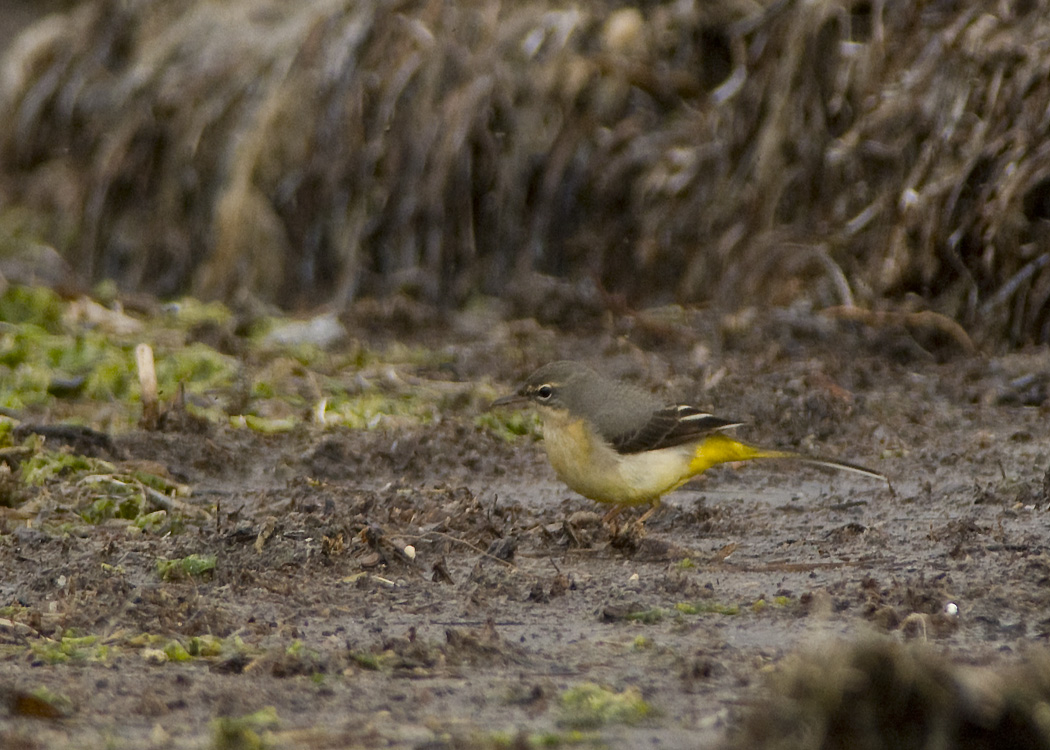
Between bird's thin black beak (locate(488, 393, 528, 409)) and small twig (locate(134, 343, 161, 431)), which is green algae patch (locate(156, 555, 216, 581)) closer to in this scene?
bird's thin black beak (locate(488, 393, 528, 409))

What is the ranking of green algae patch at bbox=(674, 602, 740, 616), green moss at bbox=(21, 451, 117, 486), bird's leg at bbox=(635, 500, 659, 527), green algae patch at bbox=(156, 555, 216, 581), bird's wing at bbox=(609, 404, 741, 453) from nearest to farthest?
green algae patch at bbox=(674, 602, 740, 616) → green algae patch at bbox=(156, 555, 216, 581) → bird's leg at bbox=(635, 500, 659, 527) → bird's wing at bbox=(609, 404, 741, 453) → green moss at bbox=(21, 451, 117, 486)

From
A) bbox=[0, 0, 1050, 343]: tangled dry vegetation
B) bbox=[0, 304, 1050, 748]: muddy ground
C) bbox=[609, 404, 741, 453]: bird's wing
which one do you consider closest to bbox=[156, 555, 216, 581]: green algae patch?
bbox=[0, 304, 1050, 748]: muddy ground

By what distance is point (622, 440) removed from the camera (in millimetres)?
6145

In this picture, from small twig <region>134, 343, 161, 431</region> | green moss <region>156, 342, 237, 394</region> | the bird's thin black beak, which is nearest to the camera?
the bird's thin black beak

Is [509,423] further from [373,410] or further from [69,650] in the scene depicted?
[69,650]

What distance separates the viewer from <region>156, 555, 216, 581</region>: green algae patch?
5.12 m

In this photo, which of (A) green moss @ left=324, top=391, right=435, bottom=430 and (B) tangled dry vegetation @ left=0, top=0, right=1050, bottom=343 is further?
(B) tangled dry vegetation @ left=0, top=0, right=1050, bottom=343

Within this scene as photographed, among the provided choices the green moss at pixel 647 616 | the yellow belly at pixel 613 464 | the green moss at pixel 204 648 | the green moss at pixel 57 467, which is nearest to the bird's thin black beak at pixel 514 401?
the yellow belly at pixel 613 464

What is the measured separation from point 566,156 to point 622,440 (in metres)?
5.74

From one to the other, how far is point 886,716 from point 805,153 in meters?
8.15

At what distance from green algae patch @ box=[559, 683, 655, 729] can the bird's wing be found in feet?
8.04

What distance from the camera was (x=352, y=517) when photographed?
559cm

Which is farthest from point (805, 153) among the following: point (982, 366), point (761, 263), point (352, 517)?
point (352, 517)

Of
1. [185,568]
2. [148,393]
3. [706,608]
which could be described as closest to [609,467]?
[706,608]
